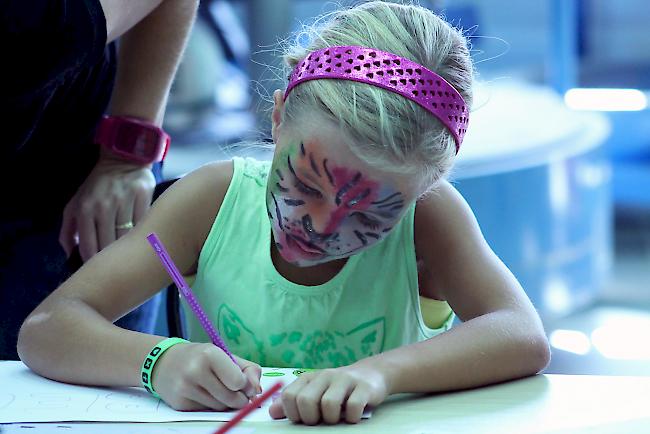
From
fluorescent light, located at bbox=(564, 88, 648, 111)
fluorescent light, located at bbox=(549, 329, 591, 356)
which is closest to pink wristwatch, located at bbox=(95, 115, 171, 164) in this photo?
fluorescent light, located at bbox=(549, 329, 591, 356)

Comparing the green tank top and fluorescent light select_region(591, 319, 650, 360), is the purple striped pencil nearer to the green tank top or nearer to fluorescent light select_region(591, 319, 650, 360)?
the green tank top

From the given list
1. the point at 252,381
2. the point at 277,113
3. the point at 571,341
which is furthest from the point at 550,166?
the point at 252,381

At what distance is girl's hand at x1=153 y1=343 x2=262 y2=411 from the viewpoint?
2.52 feet

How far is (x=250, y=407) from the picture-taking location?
73 centimetres

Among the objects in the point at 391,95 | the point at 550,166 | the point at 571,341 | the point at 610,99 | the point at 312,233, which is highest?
the point at 391,95

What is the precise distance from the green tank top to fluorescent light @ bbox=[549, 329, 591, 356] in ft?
5.06

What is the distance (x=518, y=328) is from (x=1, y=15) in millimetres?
550

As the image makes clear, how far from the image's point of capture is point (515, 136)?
2.50m

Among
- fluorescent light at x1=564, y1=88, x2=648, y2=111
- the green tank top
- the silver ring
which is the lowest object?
fluorescent light at x1=564, y1=88, x2=648, y2=111

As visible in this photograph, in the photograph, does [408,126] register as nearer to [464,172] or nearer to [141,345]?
[141,345]

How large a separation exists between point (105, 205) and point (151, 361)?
325mm

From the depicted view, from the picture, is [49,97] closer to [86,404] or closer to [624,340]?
[86,404]

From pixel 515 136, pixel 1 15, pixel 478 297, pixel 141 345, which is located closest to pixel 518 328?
pixel 478 297

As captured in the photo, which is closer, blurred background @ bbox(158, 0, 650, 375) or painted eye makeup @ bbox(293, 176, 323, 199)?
painted eye makeup @ bbox(293, 176, 323, 199)
